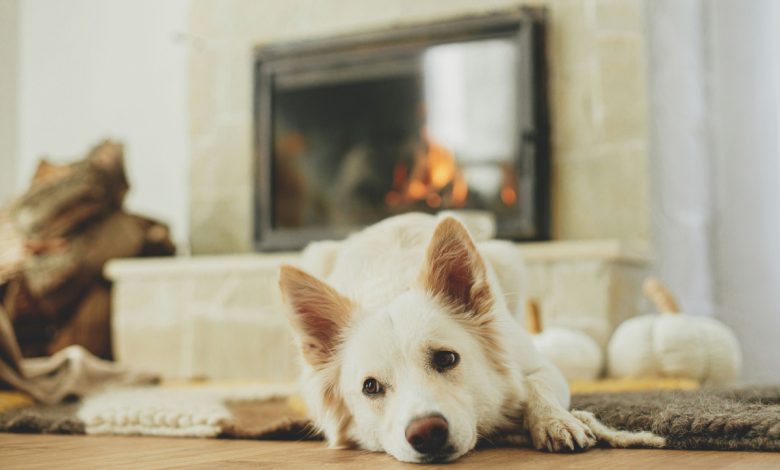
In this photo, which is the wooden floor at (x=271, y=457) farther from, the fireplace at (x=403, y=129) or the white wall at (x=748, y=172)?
the white wall at (x=748, y=172)

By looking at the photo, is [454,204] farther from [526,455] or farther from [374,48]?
[526,455]

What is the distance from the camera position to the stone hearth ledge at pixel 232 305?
11.6ft

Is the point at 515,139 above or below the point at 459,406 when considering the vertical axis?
above

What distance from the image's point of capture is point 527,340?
186 centimetres

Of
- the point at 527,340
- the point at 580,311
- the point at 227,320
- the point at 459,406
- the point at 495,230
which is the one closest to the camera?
the point at 459,406

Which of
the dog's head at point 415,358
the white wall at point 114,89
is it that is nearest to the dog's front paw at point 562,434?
the dog's head at point 415,358

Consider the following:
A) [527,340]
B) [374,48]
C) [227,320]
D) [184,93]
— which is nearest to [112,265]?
[227,320]

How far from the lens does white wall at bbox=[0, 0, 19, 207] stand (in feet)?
18.7

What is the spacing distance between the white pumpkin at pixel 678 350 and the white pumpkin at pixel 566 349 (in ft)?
0.43

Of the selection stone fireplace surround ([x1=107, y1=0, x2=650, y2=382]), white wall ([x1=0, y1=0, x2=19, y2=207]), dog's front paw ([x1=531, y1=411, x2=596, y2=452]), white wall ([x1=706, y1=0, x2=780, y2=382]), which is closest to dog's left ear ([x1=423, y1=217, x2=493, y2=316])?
dog's front paw ([x1=531, y1=411, x2=596, y2=452])

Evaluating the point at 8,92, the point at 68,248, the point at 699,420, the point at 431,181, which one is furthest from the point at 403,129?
the point at 8,92

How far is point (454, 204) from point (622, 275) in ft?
2.92

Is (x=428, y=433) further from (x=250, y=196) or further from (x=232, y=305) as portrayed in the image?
(x=250, y=196)

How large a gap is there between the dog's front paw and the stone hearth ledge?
197 cm
